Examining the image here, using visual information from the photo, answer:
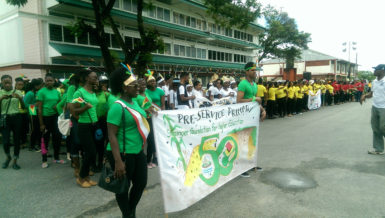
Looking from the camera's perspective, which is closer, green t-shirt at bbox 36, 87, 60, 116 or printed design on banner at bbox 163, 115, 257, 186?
printed design on banner at bbox 163, 115, 257, 186

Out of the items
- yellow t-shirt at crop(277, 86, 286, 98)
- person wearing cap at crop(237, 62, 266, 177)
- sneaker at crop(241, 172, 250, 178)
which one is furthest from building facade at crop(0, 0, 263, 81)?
sneaker at crop(241, 172, 250, 178)

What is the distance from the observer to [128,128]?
109 inches

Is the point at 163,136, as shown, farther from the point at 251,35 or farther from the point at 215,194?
the point at 251,35

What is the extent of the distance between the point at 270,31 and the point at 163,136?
3873 centimetres

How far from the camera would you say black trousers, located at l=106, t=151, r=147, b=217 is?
9.23ft

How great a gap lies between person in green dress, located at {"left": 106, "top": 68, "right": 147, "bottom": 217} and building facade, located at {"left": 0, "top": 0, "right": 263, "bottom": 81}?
9.28 metres

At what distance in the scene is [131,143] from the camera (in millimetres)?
2793

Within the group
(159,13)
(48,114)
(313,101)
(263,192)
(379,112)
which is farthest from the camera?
(159,13)

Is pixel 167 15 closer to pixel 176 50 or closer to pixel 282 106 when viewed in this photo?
pixel 176 50

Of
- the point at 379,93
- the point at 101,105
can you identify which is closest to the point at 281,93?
the point at 379,93

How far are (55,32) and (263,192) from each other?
56.5 feet

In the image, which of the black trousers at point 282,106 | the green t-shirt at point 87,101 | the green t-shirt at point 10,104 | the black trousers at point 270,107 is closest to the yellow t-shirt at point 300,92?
the black trousers at point 282,106

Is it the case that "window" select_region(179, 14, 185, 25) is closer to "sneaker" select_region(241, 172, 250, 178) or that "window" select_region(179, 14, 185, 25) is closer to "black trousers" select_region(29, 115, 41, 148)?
"black trousers" select_region(29, 115, 41, 148)

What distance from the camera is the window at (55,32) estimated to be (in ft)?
55.0
